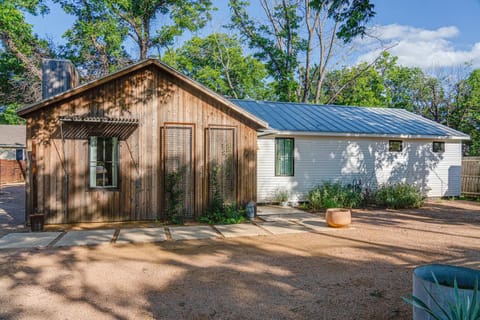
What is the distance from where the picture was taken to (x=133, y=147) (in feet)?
27.6

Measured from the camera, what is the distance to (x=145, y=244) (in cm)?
645

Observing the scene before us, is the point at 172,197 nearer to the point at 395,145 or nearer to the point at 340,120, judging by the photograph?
the point at 340,120

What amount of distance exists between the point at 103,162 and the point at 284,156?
6.71 meters

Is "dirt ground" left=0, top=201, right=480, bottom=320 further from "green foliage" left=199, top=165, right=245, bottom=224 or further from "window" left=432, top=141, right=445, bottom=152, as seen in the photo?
"window" left=432, top=141, right=445, bottom=152

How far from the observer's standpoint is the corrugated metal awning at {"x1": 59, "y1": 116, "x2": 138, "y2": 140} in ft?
25.9

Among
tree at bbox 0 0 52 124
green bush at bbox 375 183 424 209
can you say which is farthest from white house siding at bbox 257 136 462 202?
tree at bbox 0 0 52 124

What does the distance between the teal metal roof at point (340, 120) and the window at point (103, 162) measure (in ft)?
19.4

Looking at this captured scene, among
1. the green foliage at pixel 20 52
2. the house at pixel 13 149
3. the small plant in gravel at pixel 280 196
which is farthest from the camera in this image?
the house at pixel 13 149

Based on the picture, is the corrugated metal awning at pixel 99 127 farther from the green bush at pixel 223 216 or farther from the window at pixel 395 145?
the window at pixel 395 145

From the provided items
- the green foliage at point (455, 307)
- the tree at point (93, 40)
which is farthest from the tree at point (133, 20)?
the green foliage at point (455, 307)

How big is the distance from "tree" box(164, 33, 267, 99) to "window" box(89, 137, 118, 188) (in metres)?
17.4

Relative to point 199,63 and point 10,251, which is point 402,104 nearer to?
point 199,63

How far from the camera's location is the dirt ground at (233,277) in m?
3.61

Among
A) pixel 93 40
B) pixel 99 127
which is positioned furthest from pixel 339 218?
pixel 93 40
